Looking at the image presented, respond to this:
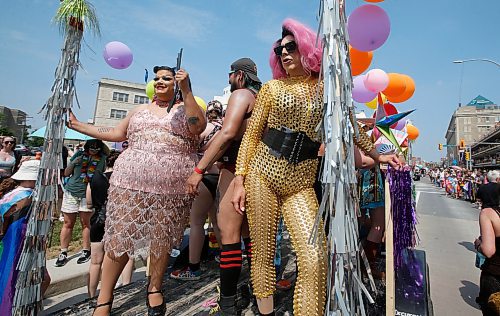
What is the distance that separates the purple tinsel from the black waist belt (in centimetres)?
88

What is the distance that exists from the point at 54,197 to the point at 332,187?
2017 mm

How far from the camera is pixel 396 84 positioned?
3.81 m

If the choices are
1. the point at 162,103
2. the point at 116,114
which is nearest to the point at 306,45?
the point at 162,103

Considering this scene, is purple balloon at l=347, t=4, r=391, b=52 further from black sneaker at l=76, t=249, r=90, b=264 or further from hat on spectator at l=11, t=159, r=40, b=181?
black sneaker at l=76, t=249, r=90, b=264

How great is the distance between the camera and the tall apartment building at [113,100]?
43.6 m

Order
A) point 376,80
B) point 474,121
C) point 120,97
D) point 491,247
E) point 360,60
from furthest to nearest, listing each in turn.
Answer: point 474,121 → point 120,97 → point 376,80 → point 360,60 → point 491,247

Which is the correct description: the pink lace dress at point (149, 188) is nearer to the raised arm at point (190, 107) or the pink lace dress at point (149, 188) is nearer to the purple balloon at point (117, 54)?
the raised arm at point (190, 107)

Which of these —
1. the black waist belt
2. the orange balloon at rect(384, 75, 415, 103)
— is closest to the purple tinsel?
the black waist belt

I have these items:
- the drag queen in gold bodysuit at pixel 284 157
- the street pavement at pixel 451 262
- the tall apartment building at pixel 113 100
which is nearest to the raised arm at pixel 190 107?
the drag queen in gold bodysuit at pixel 284 157

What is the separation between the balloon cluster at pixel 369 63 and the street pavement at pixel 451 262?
8.05ft

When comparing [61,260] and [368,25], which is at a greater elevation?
[368,25]

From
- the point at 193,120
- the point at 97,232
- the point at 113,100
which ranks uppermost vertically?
the point at 113,100

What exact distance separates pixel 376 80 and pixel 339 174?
104 inches

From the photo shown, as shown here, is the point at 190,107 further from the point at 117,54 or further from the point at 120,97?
the point at 120,97
